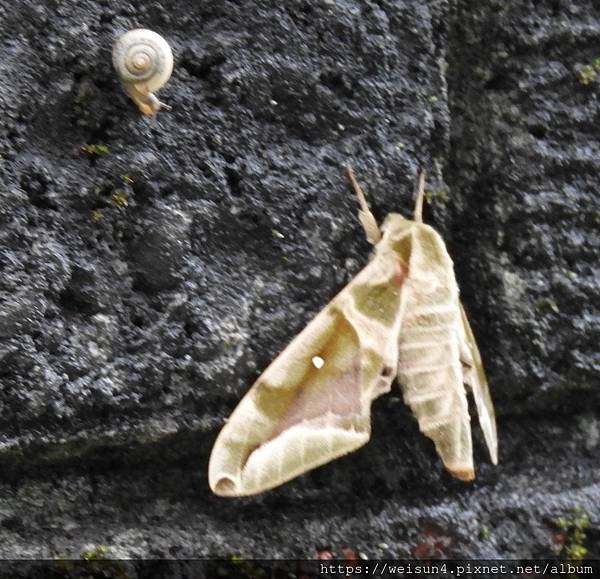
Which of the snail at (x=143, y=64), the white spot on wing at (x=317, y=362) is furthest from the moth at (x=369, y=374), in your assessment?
the snail at (x=143, y=64)

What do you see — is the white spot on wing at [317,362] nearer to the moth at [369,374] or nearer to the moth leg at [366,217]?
the moth at [369,374]

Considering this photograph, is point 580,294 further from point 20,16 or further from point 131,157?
point 20,16

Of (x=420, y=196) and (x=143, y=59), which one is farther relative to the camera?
(x=420, y=196)

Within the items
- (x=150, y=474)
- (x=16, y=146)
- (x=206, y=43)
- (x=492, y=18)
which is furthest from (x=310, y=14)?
(x=150, y=474)

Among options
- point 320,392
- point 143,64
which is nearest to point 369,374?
point 320,392

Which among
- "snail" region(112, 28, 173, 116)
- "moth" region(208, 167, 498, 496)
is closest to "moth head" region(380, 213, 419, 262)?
"moth" region(208, 167, 498, 496)

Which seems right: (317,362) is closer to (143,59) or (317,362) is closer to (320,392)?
(320,392)
